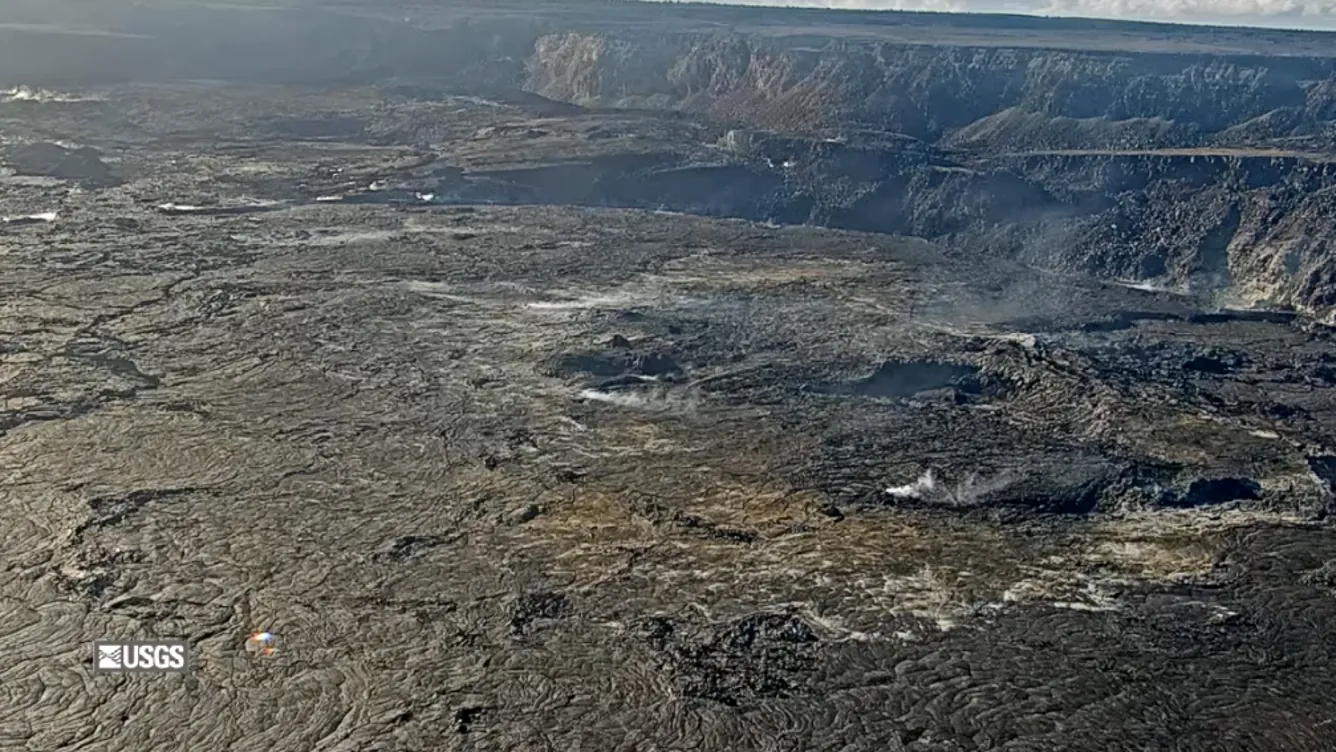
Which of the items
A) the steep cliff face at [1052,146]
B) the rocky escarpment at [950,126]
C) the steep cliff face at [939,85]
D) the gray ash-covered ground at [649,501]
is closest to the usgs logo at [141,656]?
the gray ash-covered ground at [649,501]

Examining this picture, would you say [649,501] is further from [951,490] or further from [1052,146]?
[1052,146]

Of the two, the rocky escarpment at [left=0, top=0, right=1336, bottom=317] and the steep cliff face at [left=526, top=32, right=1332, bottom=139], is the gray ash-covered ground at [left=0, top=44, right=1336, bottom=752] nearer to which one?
the rocky escarpment at [left=0, top=0, right=1336, bottom=317]

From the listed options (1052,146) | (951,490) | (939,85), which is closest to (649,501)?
(951,490)

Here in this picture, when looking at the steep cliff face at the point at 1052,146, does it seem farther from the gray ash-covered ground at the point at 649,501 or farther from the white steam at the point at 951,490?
the white steam at the point at 951,490

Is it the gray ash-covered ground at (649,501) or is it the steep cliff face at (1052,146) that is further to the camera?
the steep cliff face at (1052,146)

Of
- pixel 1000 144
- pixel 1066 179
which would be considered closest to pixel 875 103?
pixel 1000 144

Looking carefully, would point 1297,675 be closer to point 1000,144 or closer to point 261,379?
point 261,379

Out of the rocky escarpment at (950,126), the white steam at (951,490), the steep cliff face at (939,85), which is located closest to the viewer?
the white steam at (951,490)
